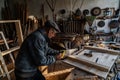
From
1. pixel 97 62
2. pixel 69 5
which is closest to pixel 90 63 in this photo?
pixel 97 62

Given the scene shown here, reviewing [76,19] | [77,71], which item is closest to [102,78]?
[77,71]

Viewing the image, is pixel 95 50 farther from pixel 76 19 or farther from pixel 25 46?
pixel 76 19

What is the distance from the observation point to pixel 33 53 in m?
1.64

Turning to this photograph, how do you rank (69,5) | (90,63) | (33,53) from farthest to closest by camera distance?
(69,5)
(90,63)
(33,53)

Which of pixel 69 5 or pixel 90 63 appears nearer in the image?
pixel 90 63

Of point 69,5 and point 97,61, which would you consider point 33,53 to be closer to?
point 97,61

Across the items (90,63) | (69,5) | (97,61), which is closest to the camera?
(90,63)

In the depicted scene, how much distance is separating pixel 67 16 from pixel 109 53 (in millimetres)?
4355

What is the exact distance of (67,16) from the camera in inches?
261

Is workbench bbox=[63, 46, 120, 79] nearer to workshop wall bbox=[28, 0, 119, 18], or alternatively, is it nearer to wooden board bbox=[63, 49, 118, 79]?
wooden board bbox=[63, 49, 118, 79]

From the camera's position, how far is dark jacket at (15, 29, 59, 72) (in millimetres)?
1633

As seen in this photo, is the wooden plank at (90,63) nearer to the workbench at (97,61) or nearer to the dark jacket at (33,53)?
the workbench at (97,61)

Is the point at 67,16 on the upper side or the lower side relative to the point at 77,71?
upper

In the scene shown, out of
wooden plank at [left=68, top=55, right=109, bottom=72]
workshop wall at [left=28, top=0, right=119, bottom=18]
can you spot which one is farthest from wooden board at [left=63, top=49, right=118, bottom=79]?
workshop wall at [left=28, top=0, right=119, bottom=18]
